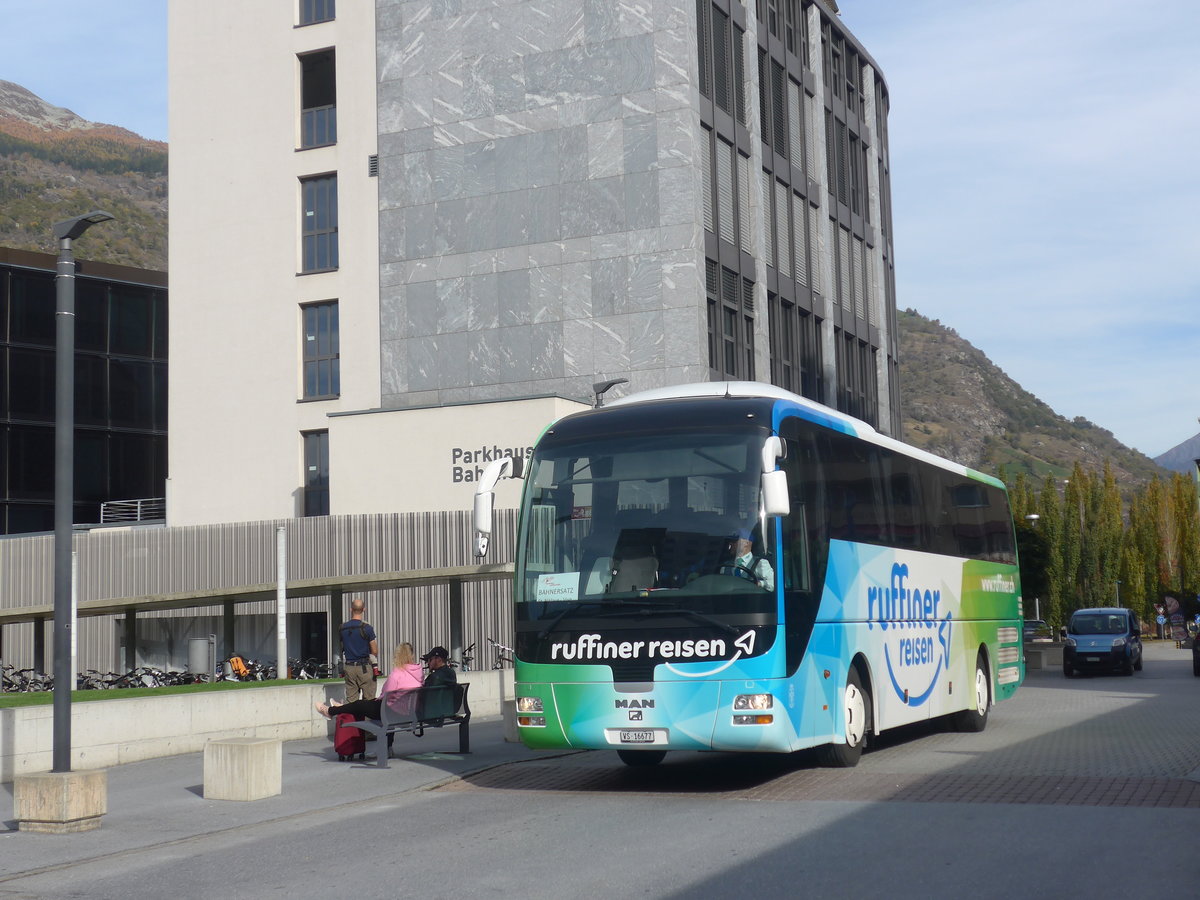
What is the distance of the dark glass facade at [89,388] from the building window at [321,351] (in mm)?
13140

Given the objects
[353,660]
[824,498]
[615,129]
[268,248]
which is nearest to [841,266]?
[615,129]

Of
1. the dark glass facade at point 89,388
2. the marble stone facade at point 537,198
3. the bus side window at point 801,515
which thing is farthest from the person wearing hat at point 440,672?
the dark glass facade at point 89,388

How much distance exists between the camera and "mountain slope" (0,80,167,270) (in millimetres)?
123250

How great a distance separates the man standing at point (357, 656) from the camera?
1920 cm

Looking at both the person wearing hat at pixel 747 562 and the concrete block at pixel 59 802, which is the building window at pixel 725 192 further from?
the concrete block at pixel 59 802

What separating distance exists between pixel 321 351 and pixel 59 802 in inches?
1266

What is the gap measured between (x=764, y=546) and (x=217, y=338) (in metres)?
34.0

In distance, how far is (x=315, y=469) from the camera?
4244 centimetres

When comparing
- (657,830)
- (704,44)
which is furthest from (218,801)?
(704,44)

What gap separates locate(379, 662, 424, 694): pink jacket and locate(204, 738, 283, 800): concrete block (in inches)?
120

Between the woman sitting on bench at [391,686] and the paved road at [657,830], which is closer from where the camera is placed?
the paved road at [657,830]

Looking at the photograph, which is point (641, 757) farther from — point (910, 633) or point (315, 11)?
point (315, 11)

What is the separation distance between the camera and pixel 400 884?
8758 mm

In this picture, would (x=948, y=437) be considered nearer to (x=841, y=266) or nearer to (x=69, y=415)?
(x=841, y=266)
